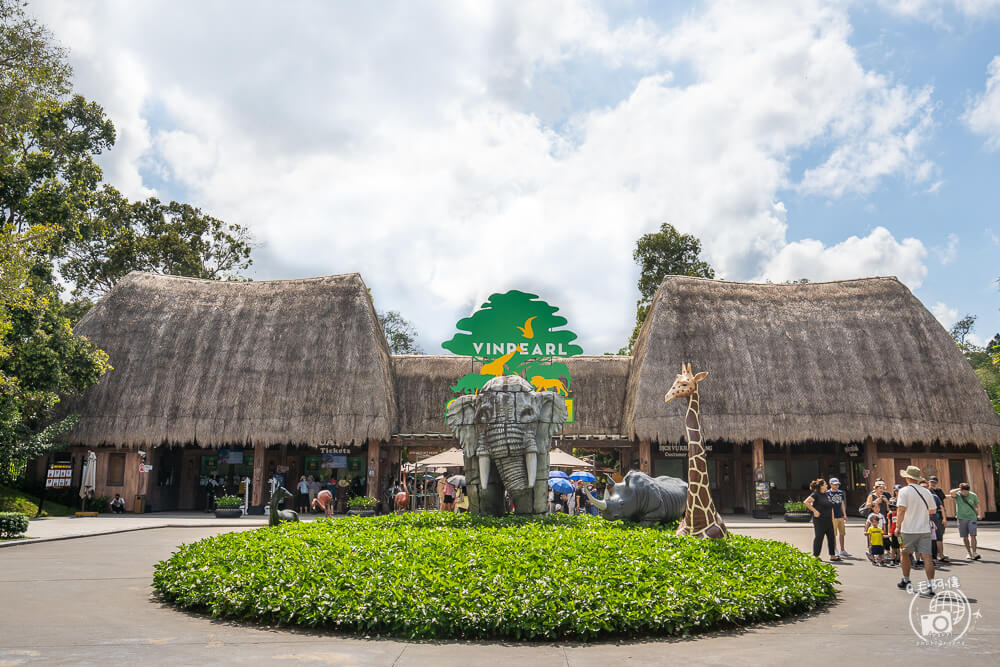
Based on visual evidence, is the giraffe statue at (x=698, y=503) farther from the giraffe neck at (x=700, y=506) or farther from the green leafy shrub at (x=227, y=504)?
the green leafy shrub at (x=227, y=504)

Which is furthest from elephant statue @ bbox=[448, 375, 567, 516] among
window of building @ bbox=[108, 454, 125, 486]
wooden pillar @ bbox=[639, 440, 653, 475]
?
window of building @ bbox=[108, 454, 125, 486]

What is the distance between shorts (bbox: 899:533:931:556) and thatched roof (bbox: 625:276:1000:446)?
48.5 ft

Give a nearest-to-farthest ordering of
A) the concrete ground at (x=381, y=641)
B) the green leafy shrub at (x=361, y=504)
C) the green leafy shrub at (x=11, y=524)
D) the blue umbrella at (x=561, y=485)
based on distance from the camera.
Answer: the concrete ground at (x=381, y=641)
the green leafy shrub at (x=11, y=524)
the blue umbrella at (x=561, y=485)
the green leafy shrub at (x=361, y=504)

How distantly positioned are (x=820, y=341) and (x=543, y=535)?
65.9 ft

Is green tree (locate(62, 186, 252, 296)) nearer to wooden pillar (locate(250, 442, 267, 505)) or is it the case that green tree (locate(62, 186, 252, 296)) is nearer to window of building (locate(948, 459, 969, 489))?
wooden pillar (locate(250, 442, 267, 505))

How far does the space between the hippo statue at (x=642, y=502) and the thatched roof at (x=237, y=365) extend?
13.8 meters

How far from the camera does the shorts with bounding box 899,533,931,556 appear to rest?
320 inches

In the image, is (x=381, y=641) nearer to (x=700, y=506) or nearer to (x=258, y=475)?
(x=700, y=506)

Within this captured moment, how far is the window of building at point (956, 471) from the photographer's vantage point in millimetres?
23875

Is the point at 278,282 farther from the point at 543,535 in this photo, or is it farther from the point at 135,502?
the point at 543,535

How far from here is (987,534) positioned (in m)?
17.6

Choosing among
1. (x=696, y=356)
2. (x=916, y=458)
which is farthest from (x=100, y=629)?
(x=916, y=458)

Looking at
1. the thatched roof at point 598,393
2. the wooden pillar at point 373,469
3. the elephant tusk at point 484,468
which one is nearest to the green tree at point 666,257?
the thatched roof at point 598,393

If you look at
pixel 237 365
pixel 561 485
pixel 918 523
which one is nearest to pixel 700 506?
pixel 918 523
